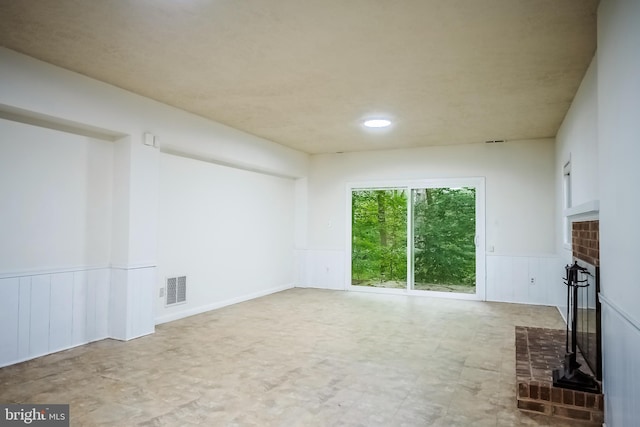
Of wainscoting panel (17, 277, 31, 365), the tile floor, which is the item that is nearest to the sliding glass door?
the tile floor

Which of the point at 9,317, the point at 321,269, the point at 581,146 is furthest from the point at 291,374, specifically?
the point at 321,269

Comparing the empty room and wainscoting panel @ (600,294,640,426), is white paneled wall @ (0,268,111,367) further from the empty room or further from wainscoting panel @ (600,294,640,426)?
wainscoting panel @ (600,294,640,426)

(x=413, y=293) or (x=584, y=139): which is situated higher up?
(x=584, y=139)

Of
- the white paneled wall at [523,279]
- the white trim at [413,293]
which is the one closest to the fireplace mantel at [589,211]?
the white paneled wall at [523,279]

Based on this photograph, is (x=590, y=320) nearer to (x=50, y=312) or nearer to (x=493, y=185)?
(x=493, y=185)

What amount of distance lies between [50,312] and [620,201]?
435 centimetres

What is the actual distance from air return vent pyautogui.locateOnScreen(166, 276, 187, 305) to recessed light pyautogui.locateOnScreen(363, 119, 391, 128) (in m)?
3.04

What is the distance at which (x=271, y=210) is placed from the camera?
23.0 feet

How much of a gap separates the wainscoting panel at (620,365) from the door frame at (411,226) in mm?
4173

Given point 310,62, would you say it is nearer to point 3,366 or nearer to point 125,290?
point 125,290

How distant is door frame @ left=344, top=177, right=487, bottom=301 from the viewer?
21.3 feet

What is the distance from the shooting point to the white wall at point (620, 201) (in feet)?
5.72

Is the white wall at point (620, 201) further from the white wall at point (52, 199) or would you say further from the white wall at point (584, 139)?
the white wall at point (52, 199)

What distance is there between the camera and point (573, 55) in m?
3.12
